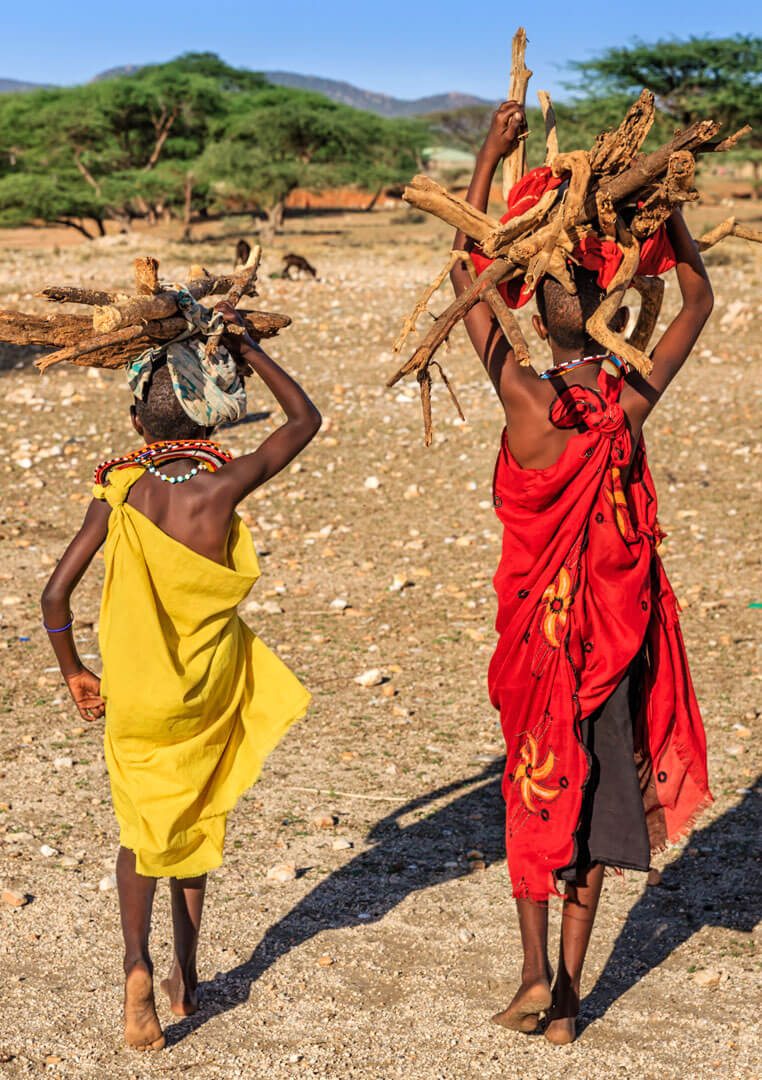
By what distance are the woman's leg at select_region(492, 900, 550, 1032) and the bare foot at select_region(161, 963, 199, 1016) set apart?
0.78 m

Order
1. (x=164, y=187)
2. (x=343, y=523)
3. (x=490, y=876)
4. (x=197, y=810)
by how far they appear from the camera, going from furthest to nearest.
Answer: (x=164, y=187) → (x=343, y=523) → (x=490, y=876) → (x=197, y=810)

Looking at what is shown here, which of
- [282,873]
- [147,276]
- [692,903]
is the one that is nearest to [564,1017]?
[692,903]

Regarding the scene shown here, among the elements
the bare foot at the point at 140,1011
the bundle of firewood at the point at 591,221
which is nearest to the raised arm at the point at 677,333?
the bundle of firewood at the point at 591,221

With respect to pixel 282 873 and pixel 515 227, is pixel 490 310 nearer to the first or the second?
pixel 515 227

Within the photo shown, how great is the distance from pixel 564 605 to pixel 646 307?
79cm

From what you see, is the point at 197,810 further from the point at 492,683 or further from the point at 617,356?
the point at 617,356

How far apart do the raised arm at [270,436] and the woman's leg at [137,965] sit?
37.4 inches

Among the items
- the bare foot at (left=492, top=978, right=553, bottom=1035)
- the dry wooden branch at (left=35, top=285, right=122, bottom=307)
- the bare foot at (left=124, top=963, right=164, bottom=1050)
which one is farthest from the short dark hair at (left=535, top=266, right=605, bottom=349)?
the bare foot at (left=124, top=963, right=164, bottom=1050)

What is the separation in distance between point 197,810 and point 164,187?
96.5 feet

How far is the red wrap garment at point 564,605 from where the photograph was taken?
316 centimetres

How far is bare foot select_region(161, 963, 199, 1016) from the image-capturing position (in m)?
3.37

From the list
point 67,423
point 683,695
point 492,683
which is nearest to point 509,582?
point 492,683

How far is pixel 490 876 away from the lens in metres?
4.22

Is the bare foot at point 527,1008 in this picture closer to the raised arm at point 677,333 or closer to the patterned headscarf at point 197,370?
the raised arm at point 677,333
